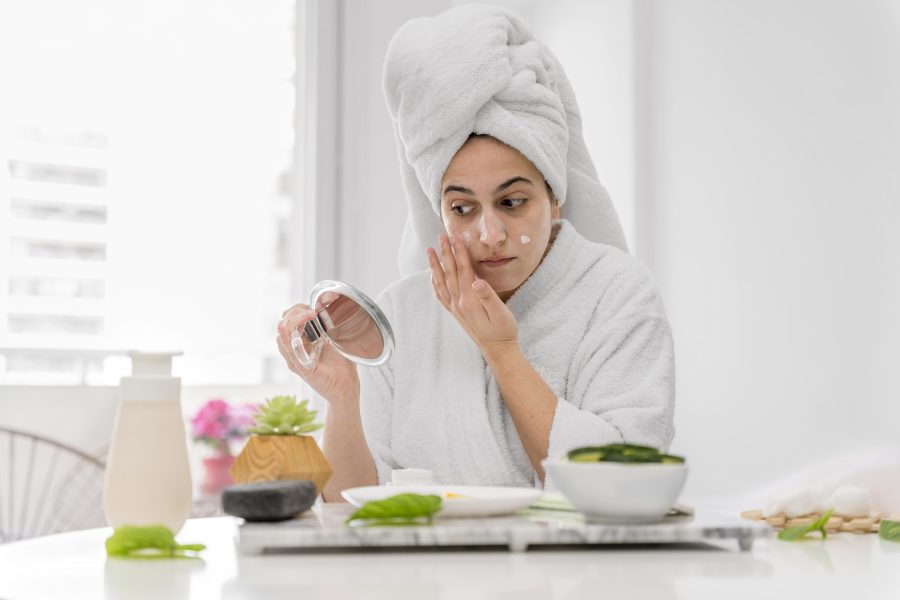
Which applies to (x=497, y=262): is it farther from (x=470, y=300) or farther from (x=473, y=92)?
(x=473, y=92)

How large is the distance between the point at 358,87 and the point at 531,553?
2.39 metres

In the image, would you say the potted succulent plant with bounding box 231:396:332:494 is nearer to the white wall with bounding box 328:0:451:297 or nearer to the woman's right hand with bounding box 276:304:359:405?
the woman's right hand with bounding box 276:304:359:405

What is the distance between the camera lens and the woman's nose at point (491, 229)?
61.6 inches

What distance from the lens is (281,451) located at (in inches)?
40.9

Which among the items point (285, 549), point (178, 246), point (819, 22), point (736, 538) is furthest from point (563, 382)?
point (178, 246)

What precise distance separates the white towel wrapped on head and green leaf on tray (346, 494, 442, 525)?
0.79 meters

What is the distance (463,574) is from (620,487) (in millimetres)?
187

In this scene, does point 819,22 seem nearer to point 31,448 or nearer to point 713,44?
point 713,44

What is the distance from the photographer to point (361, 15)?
3098 millimetres

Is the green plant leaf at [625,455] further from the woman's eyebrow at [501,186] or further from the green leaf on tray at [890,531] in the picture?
the woman's eyebrow at [501,186]

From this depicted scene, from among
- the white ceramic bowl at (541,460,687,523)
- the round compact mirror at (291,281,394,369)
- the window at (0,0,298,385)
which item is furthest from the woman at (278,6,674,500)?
the window at (0,0,298,385)

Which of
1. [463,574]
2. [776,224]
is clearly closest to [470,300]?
[463,574]

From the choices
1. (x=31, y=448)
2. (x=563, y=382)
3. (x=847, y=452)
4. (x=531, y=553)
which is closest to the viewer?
(x=531, y=553)

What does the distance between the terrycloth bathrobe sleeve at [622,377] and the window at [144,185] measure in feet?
6.17
